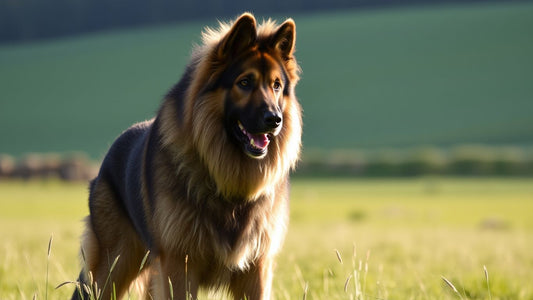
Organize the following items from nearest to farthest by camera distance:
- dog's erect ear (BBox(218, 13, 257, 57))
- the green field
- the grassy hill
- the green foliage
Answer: dog's erect ear (BBox(218, 13, 257, 57)), the green field, the green foliage, the grassy hill

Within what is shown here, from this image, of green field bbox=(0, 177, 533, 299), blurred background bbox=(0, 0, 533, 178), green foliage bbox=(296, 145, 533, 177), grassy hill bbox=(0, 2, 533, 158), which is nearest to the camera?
green field bbox=(0, 177, 533, 299)

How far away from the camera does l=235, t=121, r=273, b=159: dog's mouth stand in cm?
380

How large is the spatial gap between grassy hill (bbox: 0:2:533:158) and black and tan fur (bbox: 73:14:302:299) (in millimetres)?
38076

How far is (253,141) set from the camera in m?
3.84

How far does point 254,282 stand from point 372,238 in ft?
22.5

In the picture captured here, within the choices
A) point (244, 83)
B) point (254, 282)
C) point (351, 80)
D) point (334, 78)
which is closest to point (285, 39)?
point (244, 83)

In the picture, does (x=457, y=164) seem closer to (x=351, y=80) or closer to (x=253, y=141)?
(x=351, y=80)

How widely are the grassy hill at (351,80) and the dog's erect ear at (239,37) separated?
38.3 metres

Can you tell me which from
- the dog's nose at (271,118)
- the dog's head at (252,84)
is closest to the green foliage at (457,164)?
the dog's head at (252,84)

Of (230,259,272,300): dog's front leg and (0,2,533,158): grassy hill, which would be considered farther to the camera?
(0,2,533,158): grassy hill

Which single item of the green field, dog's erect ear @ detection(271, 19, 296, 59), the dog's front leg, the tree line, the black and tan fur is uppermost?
dog's erect ear @ detection(271, 19, 296, 59)

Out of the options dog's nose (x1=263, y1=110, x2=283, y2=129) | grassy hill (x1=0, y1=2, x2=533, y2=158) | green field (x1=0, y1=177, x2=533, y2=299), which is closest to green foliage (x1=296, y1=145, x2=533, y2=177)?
green field (x1=0, y1=177, x2=533, y2=299)

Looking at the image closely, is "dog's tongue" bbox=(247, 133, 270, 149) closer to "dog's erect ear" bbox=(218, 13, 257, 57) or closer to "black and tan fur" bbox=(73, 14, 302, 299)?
"black and tan fur" bbox=(73, 14, 302, 299)

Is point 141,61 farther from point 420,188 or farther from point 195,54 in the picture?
point 195,54
